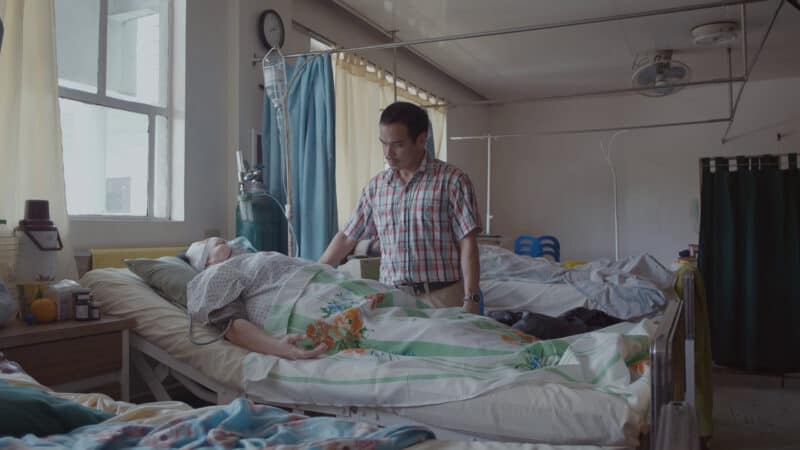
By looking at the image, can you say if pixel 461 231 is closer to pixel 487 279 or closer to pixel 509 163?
pixel 487 279

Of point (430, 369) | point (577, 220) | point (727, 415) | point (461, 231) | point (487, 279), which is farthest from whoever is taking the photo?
point (577, 220)

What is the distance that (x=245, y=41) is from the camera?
130 inches

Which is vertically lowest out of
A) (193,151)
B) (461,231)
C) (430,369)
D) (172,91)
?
(430,369)

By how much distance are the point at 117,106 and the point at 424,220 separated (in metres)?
1.55

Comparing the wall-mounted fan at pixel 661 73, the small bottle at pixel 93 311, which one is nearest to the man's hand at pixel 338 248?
the small bottle at pixel 93 311

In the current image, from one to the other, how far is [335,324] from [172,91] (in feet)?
5.54

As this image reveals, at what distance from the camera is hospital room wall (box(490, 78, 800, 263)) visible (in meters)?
6.44

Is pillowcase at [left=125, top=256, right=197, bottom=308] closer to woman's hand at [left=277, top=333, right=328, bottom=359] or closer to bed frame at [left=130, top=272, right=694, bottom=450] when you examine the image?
bed frame at [left=130, top=272, right=694, bottom=450]

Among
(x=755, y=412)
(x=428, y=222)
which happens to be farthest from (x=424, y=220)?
(x=755, y=412)

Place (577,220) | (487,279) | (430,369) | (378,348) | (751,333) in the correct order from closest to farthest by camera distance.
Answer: (430,369) < (378,348) < (487,279) < (751,333) < (577,220)

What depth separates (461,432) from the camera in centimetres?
154

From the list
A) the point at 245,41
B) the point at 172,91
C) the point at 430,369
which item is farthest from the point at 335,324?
the point at 245,41

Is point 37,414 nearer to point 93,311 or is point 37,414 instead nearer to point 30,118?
point 93,311

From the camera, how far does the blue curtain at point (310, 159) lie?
3.15 meters
